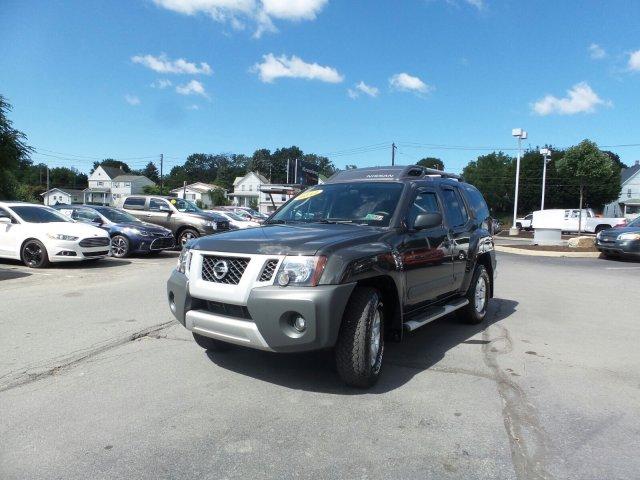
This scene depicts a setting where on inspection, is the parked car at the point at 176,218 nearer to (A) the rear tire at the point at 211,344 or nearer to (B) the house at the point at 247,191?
(A) the rear tire at the point at 211,344

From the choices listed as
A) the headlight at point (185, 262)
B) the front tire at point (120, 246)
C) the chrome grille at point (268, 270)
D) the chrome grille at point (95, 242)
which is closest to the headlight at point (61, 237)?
the chrome grille at point (95, 242)

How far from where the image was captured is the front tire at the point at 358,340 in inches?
153

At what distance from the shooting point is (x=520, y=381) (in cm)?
448

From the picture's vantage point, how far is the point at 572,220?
38719 mm

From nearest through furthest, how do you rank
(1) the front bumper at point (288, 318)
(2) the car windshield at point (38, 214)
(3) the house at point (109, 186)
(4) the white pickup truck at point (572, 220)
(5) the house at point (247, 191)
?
(1) the front bumper at point (288, 318) < (2) the car windshield at point (38, 214) < (4) the white pickup truck at point (572, 220) < (5) the house at point (247, 191) < (3) the house at point (109, 186)

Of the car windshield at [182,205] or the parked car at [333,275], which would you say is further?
the car windshield at [182,205]

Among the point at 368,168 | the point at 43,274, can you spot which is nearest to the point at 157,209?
the point at 43,274

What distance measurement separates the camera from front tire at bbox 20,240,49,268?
10977 millimetres

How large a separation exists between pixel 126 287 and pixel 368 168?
517cm

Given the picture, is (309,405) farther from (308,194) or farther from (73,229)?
(73,229)

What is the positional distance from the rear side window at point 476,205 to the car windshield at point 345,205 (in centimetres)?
207

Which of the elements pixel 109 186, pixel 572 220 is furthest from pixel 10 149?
pixel 109 186

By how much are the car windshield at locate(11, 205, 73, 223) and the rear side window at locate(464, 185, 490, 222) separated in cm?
947

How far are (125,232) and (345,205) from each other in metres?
10.0
